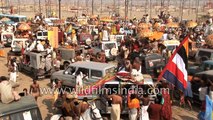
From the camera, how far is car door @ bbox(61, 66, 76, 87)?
1367cm

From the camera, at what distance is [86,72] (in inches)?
524

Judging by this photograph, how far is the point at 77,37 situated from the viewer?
1139 inches

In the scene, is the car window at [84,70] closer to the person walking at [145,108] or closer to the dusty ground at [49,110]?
the dusty ground at [49,110]

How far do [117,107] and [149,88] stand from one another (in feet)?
4.76

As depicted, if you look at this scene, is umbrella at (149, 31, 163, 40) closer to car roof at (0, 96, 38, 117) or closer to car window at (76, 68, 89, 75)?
car window at (76, 68, 89, 75)

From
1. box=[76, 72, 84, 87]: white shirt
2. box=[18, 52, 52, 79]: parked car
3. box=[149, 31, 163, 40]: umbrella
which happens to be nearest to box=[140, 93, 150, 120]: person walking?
box=[76, 72, 84, 87]: white shirt

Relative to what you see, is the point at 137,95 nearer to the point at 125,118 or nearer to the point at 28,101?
the point at 125,118

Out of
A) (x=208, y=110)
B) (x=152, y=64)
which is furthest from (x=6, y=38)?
(x=208, y=110)

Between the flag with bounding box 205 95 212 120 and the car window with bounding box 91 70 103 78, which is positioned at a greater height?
the car window with bounding box 91 70 103 78

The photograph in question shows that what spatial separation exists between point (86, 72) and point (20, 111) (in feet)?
23.6

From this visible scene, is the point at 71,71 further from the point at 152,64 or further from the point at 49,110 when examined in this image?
the point at 152,64

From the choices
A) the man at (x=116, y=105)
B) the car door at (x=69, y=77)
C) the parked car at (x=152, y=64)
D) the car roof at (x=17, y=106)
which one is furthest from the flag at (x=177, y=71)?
the parked car at (x=152, y=64)

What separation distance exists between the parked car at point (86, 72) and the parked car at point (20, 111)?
657 cm

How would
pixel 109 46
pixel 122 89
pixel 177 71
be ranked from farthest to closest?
1. pixel 109 46
2. pixel 122 89
3. pixel 177 71
